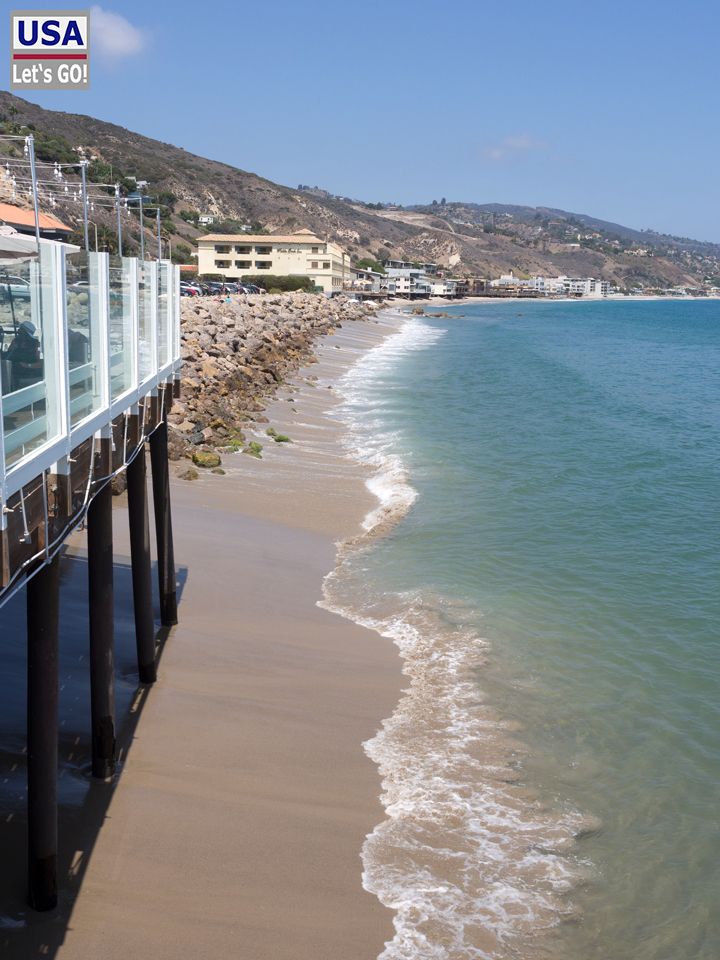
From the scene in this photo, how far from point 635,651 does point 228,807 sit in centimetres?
581

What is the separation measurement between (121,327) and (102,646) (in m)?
2.40

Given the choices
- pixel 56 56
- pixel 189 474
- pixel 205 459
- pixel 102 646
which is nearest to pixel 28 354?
pixel 102 646

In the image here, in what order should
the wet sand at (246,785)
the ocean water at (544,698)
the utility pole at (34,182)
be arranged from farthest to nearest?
1. the ocean water at (544,698)
2. the wet sand at (246,785)
3. the utility pole at (34,182)

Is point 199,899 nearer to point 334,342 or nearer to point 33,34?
point 33,34

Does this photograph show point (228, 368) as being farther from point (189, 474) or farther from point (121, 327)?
point (121, 327)

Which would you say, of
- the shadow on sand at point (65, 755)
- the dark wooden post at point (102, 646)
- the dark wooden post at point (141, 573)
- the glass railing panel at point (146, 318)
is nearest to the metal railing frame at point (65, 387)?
the glass railing panel at point (146, 318)

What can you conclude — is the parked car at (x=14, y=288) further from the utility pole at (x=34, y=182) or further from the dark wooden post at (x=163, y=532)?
the dark wooden post at (x=163, y=532)

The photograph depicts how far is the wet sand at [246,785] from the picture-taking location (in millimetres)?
6027

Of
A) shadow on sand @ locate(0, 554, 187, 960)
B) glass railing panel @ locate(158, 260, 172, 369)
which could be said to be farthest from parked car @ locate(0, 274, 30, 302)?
glass railing panel @ locate(158, 260, 172, 369)

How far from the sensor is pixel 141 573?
9.29 metres

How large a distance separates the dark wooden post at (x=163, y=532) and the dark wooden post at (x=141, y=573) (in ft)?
3.57

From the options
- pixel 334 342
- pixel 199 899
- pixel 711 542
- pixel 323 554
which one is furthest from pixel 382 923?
pixel 334 342

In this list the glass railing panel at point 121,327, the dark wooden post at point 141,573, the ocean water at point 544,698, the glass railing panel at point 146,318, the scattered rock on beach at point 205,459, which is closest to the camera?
the ocean water at point 544,698

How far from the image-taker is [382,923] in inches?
247
